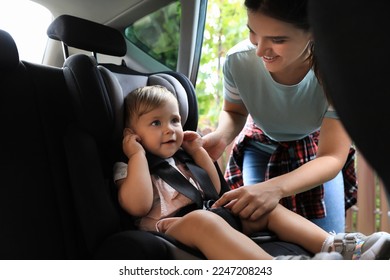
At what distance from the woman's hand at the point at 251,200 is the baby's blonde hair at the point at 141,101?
25 cm

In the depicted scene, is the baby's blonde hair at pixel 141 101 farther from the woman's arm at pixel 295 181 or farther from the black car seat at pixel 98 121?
the woman's arm at pixel 295 181

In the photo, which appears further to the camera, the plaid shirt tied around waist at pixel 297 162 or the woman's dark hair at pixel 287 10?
the plaid shirt tied around waist at pixel 297 162

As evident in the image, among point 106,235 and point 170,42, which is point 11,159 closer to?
point 106,235

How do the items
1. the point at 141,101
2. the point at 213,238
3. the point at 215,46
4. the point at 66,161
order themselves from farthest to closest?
the point at 215,46
the point at 141,101
the point at 66,161
the point at 213,238

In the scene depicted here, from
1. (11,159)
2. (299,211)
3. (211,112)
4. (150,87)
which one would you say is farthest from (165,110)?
(211,112)

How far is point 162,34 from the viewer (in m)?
1.39

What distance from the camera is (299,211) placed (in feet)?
4.35

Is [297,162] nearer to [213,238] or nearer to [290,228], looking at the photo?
[290,228]

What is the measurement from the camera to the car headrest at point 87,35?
3.30 feet

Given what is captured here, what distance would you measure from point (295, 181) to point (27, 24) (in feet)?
2.14

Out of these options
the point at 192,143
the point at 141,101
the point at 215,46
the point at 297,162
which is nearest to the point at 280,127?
the point at 297,162

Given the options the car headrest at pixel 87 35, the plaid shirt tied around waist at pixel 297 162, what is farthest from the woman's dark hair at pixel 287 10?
the plaid shirt tied around waist at pixel 297 162

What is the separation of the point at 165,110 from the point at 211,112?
0.90 metres

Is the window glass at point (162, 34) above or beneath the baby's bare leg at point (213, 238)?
above
